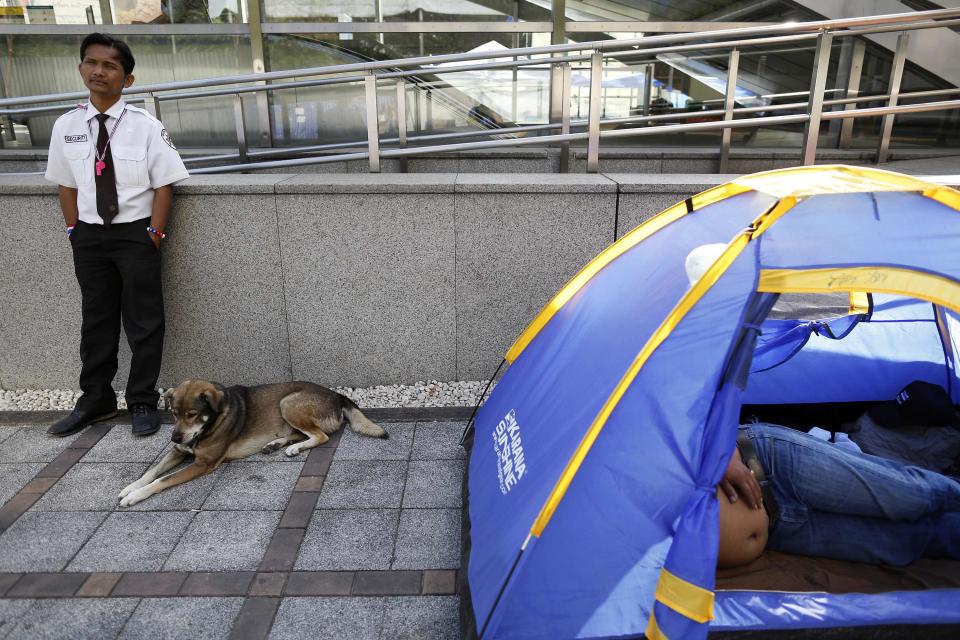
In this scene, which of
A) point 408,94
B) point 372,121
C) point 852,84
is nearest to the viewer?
point 372,121

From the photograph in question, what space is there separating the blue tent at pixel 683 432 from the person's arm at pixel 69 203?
321cm

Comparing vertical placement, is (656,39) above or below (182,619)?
above

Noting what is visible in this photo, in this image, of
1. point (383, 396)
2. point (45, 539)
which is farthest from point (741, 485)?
point (45, 539)

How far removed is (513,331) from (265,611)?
2.46m

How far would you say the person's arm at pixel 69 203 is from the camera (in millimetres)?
4105

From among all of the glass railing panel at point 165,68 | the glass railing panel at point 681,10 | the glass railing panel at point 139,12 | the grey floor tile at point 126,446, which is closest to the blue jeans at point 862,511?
the grey floor tile at point 126,446

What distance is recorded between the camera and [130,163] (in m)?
4.02

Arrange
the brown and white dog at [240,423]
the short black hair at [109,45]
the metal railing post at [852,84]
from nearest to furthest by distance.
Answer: the brown and white dog at [240,423] → the short black hair at [109,45] → the metal railing post at [852,84]

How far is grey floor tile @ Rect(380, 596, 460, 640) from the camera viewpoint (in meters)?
2.66

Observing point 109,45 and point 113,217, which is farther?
point 113,217

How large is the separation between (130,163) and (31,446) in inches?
73.0

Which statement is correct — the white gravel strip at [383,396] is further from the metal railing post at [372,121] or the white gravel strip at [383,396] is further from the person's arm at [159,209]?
the metal railing post at [372,121]

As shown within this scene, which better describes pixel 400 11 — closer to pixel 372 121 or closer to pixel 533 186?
pixel 372 121

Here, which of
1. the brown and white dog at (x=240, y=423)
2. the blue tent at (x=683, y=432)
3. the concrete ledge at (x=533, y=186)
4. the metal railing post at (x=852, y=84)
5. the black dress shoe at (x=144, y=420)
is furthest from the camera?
the metal railing post at (x=852, y=84)
